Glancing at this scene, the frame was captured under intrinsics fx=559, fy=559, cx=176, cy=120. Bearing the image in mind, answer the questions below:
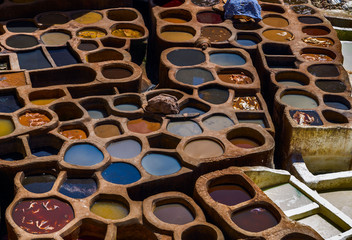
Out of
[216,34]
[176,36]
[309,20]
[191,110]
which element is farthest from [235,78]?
[309,20]

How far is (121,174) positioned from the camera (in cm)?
872

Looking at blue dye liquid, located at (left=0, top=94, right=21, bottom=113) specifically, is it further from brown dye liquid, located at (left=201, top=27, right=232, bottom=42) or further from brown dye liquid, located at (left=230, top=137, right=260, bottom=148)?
brown dye liquid, located at (left=201, top=27, right=232, bottom=42)

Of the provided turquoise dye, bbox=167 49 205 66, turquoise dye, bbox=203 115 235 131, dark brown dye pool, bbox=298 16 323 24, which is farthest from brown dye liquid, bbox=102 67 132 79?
dark brown dye pool, bbox=298 16 323 24

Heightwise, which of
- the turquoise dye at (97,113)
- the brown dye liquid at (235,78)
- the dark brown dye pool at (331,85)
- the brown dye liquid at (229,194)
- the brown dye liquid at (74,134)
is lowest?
the brown dye liquid at (229,194)

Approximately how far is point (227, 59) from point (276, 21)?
2.42 m

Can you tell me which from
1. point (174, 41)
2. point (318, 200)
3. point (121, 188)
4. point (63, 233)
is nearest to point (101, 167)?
point (121, 188)

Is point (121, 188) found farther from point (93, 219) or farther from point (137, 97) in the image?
point (137, 97)

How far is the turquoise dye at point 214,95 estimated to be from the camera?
1055 centimetres

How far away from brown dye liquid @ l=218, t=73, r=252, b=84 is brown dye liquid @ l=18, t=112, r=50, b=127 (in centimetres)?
364

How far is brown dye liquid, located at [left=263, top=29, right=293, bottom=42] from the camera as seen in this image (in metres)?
12.6

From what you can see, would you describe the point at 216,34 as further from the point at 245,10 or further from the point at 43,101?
the point at 43,101

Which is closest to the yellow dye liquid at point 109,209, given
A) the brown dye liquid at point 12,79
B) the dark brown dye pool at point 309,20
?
the brown dye liquid at point 12,79

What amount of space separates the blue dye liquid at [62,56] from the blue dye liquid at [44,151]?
259 cm

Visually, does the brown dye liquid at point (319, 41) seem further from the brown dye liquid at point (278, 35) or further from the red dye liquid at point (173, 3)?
the red dye liquid at point (173, 3)
